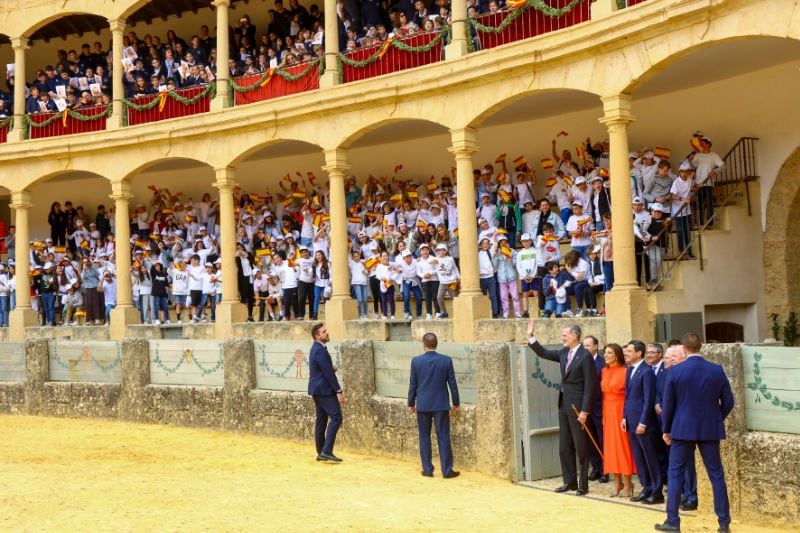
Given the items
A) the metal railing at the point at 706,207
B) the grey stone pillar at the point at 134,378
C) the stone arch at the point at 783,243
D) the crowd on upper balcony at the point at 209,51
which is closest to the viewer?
the metal railing at the point at 706,207

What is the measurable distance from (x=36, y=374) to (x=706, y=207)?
11914 millimetres

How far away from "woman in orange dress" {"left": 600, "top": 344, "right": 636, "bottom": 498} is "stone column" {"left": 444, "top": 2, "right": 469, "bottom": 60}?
9.74 metres

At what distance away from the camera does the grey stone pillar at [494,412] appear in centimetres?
1105

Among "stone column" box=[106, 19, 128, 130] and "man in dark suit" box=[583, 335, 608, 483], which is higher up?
"stone column" box=[106, 19, 128, 130]

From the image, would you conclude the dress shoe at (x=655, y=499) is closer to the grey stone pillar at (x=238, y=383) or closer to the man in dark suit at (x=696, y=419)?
the man in dark suit at (x=696, y=419)

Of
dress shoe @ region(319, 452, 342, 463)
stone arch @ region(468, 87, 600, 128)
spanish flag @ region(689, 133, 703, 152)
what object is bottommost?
dress shoe @ region(319, 452, 342, 463)

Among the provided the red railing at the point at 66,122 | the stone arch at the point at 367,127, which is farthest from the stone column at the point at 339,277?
the red railing at the point at 66,122

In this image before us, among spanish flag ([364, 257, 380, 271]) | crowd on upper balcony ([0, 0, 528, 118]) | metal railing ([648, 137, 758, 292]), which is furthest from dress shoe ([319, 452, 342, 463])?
crowd on upper balcony ([0, 0, 528, 118])

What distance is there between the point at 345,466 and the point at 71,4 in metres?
17.6

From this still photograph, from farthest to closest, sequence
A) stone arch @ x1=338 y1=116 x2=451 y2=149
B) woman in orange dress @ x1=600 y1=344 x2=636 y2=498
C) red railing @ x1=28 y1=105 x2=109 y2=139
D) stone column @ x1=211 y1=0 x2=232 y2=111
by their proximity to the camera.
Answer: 1. red railing @ x1=28 y1=105 x2=109 y2=139
2. stone column @ x1=211 y1=0 x2=232 y2=111
3. stone arch @ x1=338 y1=116 x2=451 y2=149
4. woman in orange dress @ x1=600 y1=344 x2=636 y2=498

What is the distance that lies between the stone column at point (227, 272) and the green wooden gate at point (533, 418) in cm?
1154

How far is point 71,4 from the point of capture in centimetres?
2516

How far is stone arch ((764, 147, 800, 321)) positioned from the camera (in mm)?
16969

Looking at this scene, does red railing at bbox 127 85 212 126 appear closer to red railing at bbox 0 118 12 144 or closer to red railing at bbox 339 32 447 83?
red railing at bbox 0 118 12 144
